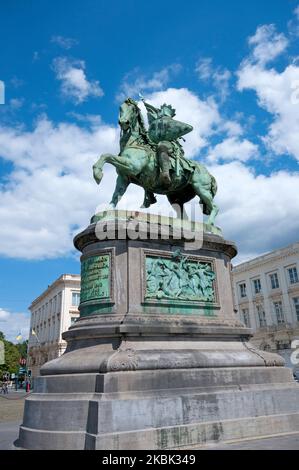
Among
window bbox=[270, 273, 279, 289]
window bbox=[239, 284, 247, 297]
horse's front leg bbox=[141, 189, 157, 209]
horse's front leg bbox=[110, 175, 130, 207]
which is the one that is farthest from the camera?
window bbox=[239, 284, 247, 297]

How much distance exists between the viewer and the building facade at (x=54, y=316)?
57125mm

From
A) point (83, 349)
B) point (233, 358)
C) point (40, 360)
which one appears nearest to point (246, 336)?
point (233, 358)

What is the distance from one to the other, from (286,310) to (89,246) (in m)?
43.5

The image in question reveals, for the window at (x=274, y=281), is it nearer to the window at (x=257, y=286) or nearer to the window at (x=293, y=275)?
the window at (x=257, y=286)

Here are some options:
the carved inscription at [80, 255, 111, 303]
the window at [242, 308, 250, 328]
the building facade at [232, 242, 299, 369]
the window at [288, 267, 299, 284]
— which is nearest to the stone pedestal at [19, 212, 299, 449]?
the carved inscription at [80, 255, 111, 303]

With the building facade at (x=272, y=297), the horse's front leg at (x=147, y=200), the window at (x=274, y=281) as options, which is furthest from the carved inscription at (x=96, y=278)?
the window at (x=274, y=281)

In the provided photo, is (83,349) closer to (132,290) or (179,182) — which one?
(132,290)

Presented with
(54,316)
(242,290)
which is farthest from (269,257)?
(54,316)

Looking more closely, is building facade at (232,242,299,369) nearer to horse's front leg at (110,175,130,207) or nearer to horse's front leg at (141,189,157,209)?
horse's front leg at (141,189,157,209)

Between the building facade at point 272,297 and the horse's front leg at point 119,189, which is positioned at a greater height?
the building facade at point 272,297

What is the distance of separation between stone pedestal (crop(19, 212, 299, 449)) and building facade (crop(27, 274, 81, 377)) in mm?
41398

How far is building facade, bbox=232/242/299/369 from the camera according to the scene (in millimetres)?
47094

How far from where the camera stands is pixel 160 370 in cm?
764

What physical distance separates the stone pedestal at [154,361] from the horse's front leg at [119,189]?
3.04ft
